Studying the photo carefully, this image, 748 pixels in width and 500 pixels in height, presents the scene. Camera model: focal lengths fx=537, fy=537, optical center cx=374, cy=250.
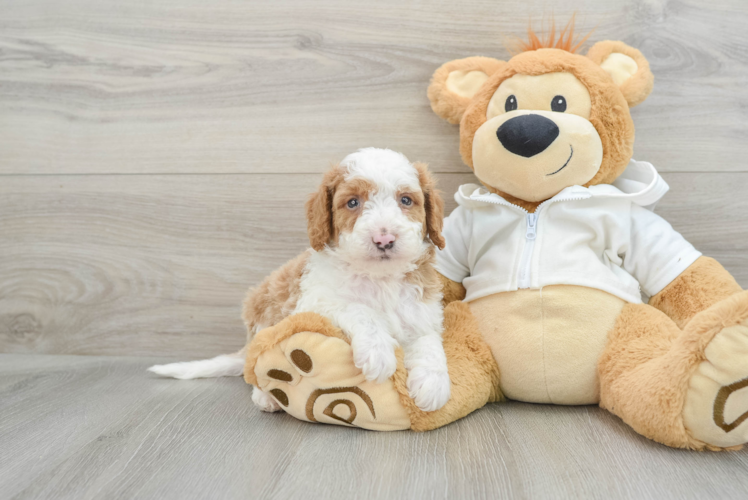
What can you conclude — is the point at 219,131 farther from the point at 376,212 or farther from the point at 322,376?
the point at 322,376

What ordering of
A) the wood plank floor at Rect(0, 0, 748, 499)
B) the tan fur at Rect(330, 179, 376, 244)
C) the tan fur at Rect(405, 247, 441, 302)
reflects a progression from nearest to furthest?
the tan fur at Rect(330, 179, 376, 244) < the tan fur at Rect(405, 247, 441, 302) < the wood plank floor at Rect(0, 0, 748, 499)

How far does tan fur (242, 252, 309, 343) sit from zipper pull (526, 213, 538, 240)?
0.55m

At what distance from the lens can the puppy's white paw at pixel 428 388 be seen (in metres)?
1.09

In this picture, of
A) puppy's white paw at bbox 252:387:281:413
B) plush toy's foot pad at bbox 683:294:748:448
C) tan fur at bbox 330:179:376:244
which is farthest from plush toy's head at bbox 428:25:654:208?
puppy's white paw at bbox 252:387:281:413

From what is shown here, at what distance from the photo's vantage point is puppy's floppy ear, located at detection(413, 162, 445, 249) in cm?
124

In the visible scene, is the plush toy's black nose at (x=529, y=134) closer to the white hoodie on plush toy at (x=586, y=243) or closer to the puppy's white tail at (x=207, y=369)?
the white hoodie on plush toy at (x=586, y=243)

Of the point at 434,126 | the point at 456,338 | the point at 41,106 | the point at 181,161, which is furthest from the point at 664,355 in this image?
the point at 41,106

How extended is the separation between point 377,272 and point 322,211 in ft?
0.60

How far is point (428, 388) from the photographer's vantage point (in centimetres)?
108

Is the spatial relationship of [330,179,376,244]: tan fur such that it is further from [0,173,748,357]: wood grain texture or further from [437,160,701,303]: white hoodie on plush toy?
[0,173,748,357]: wood grain texture

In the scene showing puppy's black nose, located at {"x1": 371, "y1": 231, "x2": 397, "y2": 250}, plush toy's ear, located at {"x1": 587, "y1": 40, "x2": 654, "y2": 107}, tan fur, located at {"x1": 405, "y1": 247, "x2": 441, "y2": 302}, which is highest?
plush toy's ear, located at {"x1": 587, "y1": 40, "x2": 654, "y2": 107}

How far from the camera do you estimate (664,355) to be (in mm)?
1061

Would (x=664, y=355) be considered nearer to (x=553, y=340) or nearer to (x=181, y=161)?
(x=553, y=340)

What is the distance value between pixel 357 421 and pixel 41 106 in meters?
1.48
